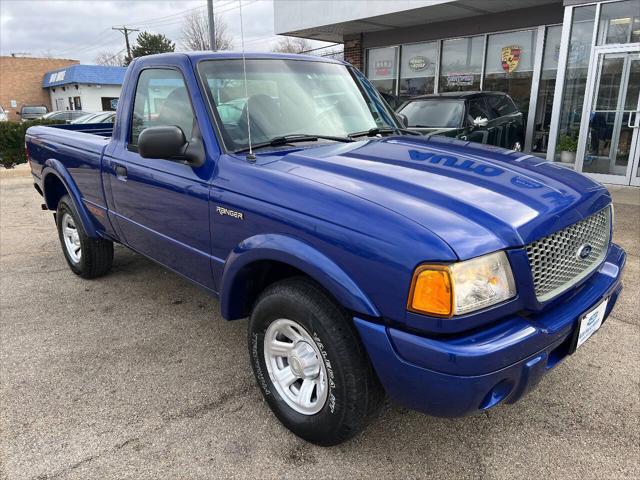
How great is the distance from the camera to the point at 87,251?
4441 mm

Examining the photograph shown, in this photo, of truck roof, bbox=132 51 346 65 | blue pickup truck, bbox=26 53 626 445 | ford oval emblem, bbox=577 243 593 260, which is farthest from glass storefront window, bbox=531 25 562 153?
ford oval emblem, bbox=577 243 593 260

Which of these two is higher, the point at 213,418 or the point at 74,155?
the point at 74,155

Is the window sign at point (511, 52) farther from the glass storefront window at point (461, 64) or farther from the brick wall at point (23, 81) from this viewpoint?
the brick wall at point (23, 81)

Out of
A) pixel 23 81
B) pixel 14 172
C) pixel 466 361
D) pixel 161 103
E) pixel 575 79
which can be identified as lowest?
pixel 14 172

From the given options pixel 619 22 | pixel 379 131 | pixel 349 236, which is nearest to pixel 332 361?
pixel 349 236

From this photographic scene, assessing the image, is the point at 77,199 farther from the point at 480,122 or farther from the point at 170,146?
the point at 480,122

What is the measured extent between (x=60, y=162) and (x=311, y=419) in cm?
347

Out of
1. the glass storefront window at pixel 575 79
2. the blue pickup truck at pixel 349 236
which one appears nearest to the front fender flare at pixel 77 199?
the blue pickup truck at pixel 349 236

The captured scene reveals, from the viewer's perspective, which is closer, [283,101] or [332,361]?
[332,361]

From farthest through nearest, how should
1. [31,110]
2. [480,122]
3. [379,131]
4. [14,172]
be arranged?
[31,110]
[14,172]
[480,122]
[379,131]

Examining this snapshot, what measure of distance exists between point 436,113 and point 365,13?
175 inches

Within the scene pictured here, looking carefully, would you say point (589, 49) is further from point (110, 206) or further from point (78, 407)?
point (78, 407)

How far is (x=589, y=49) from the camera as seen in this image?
9.09 m

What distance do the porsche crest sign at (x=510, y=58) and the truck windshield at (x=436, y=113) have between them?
3.81m
